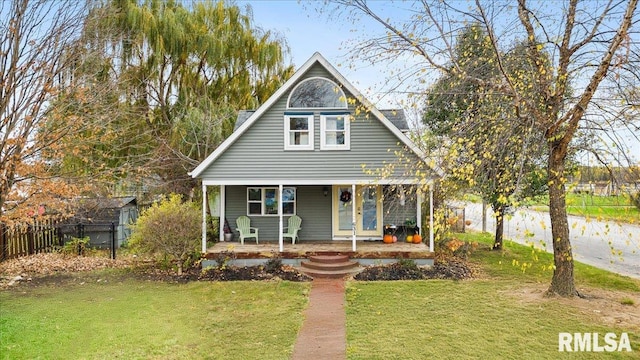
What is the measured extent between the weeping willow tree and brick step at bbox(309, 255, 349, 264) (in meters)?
7.40

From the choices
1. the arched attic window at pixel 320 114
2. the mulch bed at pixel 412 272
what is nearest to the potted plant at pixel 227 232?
the arched attic window at pixel 320 114

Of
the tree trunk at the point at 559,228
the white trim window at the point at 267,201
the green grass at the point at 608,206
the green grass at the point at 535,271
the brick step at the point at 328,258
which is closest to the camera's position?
the green grass at the point at 608,206

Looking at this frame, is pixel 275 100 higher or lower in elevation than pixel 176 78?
lower

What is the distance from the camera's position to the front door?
1416 centimetres

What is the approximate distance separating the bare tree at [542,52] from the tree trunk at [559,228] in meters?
0.02

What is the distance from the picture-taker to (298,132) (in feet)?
42.2

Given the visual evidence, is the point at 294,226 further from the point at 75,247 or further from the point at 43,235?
the point at 43,235

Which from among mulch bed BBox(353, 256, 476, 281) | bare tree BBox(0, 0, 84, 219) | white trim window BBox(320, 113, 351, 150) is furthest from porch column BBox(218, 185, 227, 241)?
mulch bed BBox(353, 256, 476, 281)

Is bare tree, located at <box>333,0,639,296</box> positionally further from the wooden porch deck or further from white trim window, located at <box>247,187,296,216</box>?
white trim window, located at <box>247,187,296,216</box>

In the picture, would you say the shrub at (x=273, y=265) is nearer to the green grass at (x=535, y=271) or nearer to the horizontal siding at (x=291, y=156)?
the horizontal siding at (x=291, y=156)

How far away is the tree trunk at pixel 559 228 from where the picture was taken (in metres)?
8.29

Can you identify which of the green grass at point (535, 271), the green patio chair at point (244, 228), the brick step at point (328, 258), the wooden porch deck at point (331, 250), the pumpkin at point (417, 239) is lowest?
the green grass at point (535, 271)

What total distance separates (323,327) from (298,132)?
7095 mm

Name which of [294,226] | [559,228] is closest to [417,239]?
[294,226]
